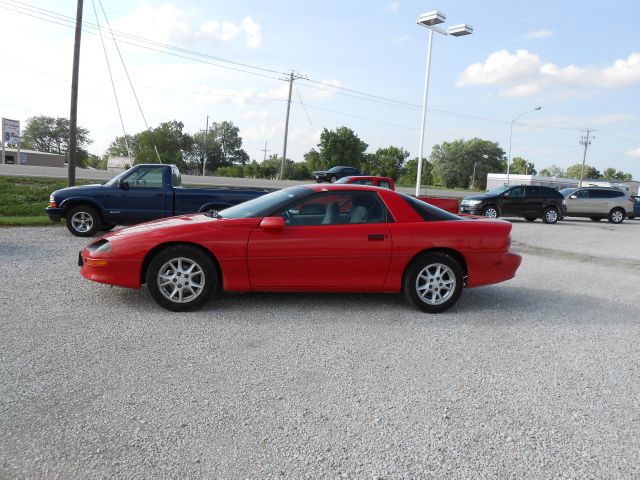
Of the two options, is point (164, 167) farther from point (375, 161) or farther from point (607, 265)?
point (375, 161)

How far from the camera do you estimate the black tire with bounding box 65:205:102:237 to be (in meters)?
10.3

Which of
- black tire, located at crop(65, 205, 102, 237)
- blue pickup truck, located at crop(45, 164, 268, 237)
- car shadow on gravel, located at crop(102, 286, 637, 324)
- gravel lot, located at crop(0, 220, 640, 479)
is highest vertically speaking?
blue pickup truck, located at crop(45, 164, 268, 237)

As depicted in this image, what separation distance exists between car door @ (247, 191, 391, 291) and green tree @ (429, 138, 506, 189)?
99.7 metres

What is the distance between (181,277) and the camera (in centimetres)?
496

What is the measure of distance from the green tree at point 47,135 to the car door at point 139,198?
105 meters

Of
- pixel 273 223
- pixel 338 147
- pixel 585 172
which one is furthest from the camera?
pixel 585 172

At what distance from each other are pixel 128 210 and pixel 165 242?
6004 millimetres

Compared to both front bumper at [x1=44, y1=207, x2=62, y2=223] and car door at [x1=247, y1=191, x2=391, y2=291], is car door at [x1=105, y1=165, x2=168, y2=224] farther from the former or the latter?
car door at [x1=247, y1=191, x2=391, y2=291]

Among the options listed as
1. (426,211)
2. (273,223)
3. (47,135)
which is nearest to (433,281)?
(426,211)

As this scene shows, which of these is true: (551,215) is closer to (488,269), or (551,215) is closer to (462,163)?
(488,269)

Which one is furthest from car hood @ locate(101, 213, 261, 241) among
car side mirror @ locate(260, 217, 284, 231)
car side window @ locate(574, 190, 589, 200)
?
car side window @ locate(574, 190, 589, 200)

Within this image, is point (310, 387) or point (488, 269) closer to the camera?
point (310, 387)

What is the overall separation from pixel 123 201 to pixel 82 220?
0.95m

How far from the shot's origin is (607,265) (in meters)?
9.61
